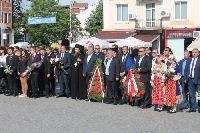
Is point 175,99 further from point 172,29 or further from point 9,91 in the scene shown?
point 172,29

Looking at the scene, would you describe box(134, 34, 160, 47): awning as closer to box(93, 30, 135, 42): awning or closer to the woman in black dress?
box(93, 30, 135, 42): awning

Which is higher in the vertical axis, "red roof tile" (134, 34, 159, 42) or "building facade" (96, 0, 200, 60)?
"building facade" (96, 0, 200, 60)

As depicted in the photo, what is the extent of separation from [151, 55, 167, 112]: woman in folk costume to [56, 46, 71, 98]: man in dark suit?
4.15 meters

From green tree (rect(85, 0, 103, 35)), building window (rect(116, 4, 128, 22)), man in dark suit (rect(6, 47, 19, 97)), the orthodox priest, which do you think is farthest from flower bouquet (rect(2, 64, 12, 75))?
green tree (rect(85, 0, 103, 35))

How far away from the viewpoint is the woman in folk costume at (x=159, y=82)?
1201 centimetres

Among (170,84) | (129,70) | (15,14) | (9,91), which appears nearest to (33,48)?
(9,91)

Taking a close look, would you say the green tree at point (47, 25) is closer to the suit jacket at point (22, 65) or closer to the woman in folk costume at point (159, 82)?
the suit jacket at point (22, 65)

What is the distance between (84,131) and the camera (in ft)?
30.3

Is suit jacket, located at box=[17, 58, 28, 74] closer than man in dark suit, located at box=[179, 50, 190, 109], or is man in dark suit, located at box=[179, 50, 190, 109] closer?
man in dark suit, located at box=[179, 50, 190, 109]

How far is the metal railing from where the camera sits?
37744 millimetres

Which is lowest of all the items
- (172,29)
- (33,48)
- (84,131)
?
(84,131)

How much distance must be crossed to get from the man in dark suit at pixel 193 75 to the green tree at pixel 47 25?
45.3 m

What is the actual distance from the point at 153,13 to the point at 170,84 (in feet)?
88.9

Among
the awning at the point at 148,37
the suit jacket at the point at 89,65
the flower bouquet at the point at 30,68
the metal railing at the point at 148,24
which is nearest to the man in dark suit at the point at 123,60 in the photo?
the suit jacket at the point at 89,65
